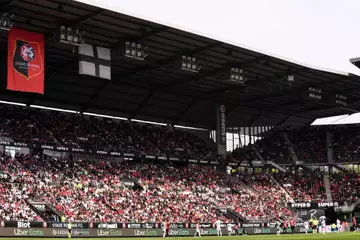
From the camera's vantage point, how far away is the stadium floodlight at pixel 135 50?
181 ft

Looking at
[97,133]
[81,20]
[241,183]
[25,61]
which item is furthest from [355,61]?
[25,61]

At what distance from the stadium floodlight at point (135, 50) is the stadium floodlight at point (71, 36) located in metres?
5.40

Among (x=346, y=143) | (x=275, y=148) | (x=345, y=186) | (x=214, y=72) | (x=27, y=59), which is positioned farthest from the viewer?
(x=275, y=148)

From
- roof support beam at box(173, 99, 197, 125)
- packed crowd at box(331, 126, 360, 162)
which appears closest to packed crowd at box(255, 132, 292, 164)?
packed crowd at box(331, 126, 360, 162)

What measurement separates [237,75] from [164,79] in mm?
10511

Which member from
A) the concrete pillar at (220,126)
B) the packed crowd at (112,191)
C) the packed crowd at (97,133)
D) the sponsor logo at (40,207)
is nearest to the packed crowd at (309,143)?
the concrete pillar at (220,126)

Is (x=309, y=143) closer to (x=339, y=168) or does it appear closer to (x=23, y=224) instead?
(x=339, y=168)

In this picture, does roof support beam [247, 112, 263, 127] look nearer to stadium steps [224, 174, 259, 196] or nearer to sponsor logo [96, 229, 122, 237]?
stadium steps [224, 174, 259, 196]

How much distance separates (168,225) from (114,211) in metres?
5.49

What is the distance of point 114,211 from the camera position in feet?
187

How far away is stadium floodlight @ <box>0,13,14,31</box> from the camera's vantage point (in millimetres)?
46700

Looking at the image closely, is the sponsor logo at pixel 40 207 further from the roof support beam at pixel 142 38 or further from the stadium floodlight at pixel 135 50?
the roof support beam at pixel 142 38

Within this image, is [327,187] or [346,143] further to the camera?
[346,143]

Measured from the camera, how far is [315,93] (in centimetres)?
7581
